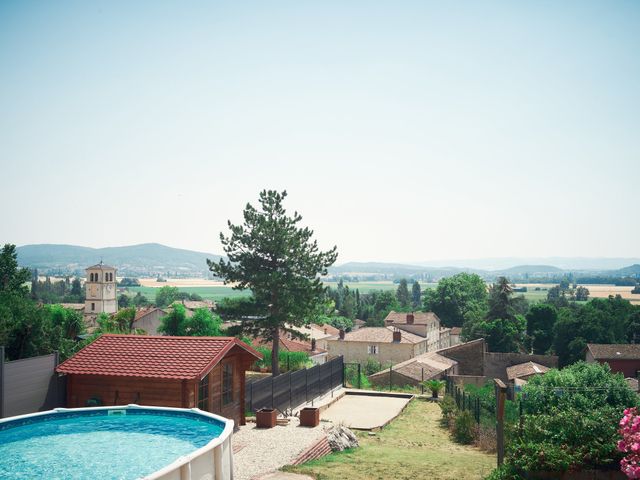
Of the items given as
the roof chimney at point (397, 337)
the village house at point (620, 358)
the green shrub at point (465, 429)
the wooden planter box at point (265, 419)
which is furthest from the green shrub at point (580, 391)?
the roof chimney at point (397, 337)

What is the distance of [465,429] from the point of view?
22.6 m

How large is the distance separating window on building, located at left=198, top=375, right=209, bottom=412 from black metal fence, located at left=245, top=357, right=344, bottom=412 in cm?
390

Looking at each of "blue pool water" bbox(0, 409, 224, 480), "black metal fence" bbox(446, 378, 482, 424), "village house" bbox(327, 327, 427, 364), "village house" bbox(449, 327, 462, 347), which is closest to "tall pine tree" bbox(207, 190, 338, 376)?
"black metal fence" bbox(446, 378, 482, 424)

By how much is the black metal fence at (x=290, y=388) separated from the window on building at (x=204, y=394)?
12.8 feet

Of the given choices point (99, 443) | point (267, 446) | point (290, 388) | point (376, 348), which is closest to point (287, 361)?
point (290, 388)

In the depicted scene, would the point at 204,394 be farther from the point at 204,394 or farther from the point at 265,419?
the point at 265,419

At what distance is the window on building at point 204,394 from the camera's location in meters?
19.7

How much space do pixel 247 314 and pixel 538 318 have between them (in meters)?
56.9

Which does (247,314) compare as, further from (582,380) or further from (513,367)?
(513,367)

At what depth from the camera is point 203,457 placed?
12.4 m

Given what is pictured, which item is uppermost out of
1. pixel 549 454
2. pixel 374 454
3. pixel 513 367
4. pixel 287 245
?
pixel 287 245

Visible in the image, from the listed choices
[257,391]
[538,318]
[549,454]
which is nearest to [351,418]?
[257,391]

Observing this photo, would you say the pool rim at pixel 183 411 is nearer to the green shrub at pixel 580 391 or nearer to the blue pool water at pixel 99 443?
the blue pool water at pixel 99 443

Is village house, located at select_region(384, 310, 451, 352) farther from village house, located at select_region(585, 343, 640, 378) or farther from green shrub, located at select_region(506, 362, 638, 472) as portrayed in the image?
green shrub, located at select_region(506, 362, 638, 472)
